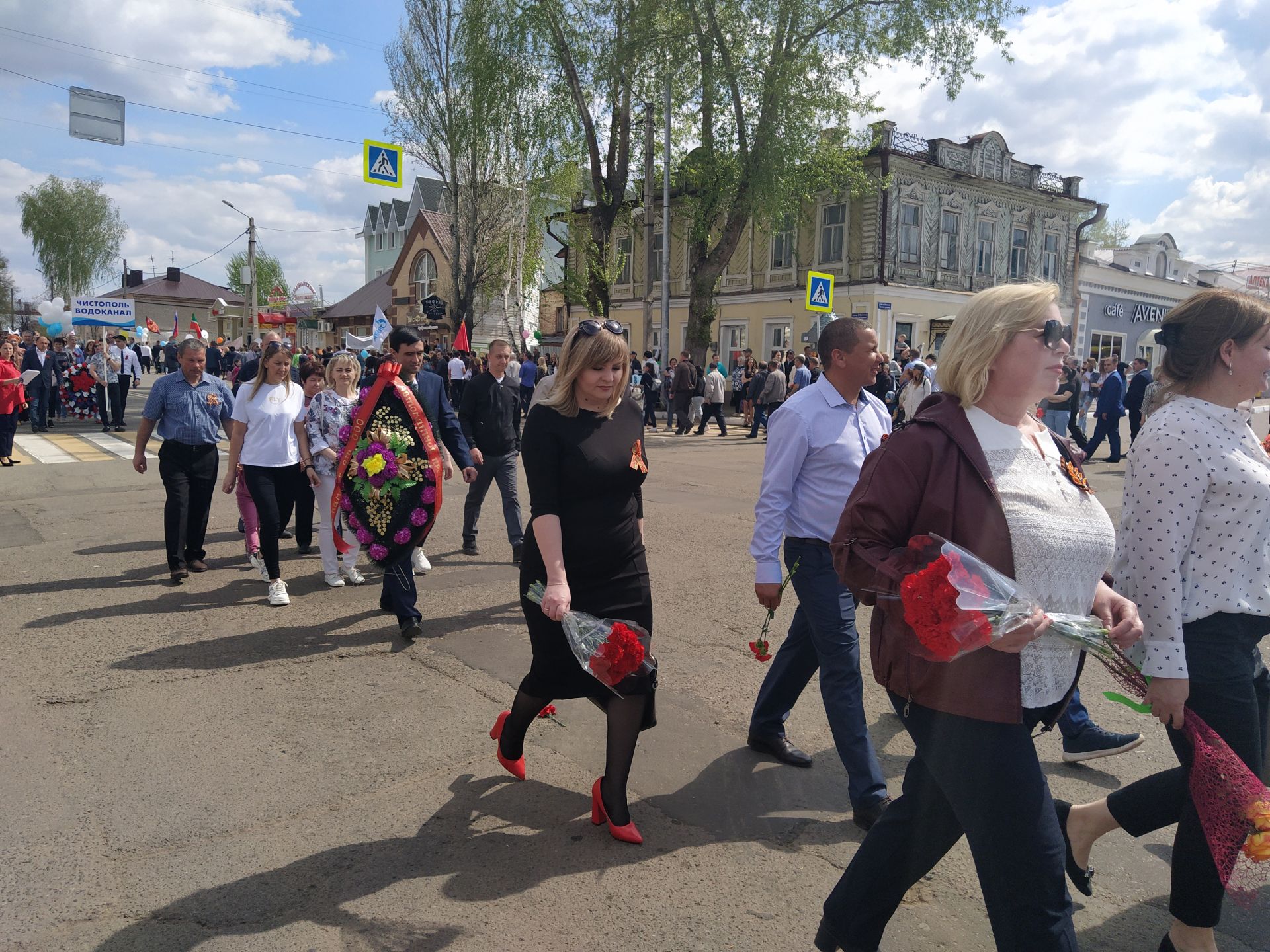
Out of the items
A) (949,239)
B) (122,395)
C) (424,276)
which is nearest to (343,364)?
(122,395)

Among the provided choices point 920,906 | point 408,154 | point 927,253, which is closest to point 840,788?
point 920,906

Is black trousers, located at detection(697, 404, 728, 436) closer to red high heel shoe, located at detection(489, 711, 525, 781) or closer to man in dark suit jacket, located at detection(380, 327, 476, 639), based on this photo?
man in dark suit jacket, located at detection(380, 327, 476, 639)

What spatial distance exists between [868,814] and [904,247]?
95.5ft

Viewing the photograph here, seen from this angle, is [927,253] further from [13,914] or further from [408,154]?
[13,914]

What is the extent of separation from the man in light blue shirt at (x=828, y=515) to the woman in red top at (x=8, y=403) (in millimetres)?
13755

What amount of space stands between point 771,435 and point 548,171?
2491 cm

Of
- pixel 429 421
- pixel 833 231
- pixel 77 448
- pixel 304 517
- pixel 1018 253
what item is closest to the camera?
pixel 429 421

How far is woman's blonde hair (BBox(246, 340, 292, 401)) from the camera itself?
22.7ft

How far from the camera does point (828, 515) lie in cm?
370

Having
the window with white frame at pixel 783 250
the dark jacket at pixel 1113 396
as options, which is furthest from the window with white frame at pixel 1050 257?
the dark jacket at pixel 1113 396

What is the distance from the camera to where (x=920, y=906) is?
9.89 ft

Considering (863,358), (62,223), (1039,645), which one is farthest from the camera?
(62,223)

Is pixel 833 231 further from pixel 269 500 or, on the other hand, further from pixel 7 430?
pixel 269 500

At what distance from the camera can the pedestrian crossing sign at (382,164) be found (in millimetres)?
19469
